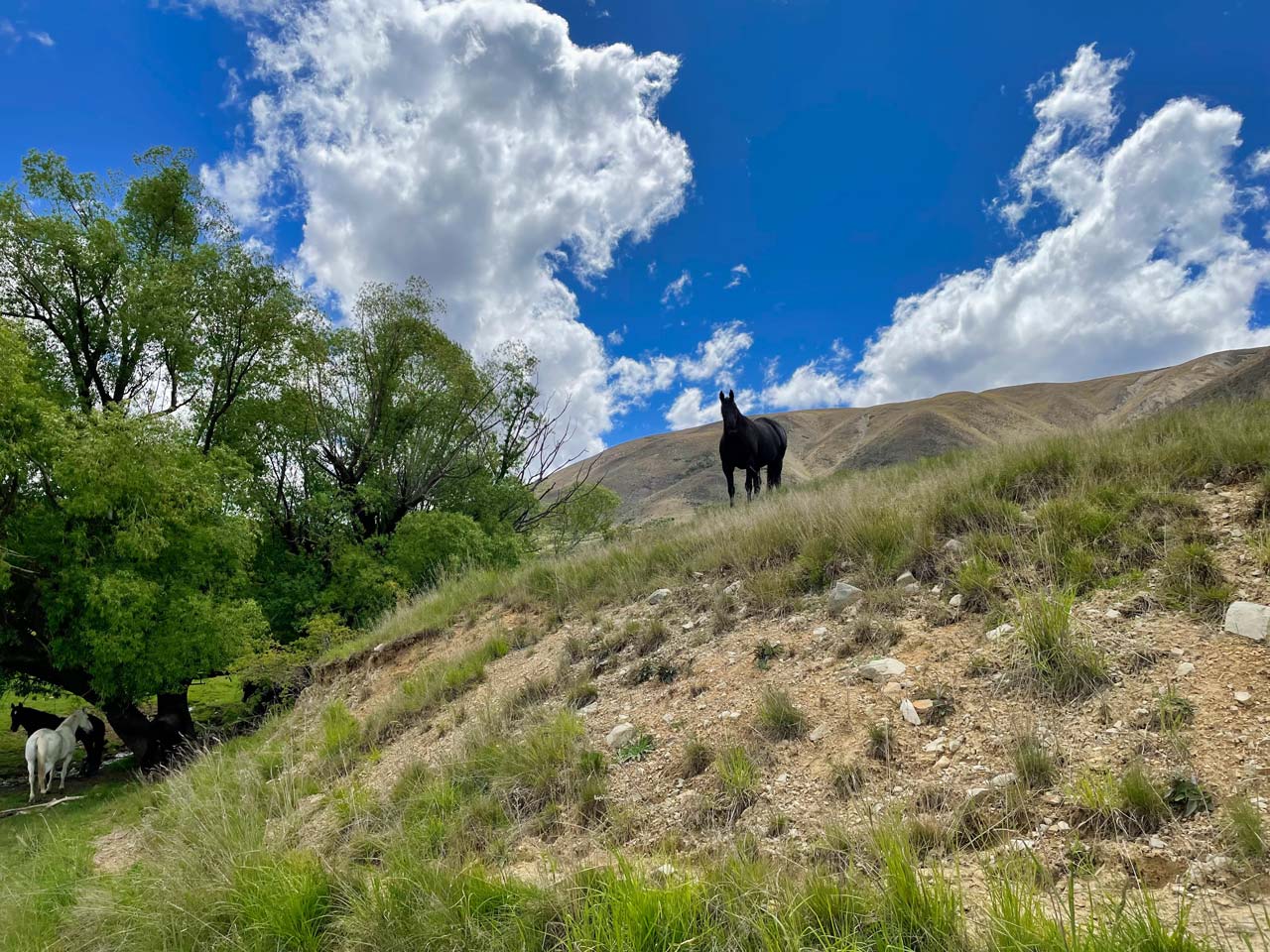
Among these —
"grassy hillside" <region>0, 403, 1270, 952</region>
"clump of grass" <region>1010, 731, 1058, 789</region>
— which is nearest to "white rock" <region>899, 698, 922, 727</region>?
"grassy hillside" <region>0, 403, 1270, 952</region>

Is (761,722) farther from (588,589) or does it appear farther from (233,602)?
(233,602)

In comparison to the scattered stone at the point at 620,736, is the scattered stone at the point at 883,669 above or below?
above

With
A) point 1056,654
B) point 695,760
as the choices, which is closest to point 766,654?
point 695,760

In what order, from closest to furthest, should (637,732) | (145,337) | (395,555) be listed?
1. (637,732)
2. (145,337)
3. (395,555)

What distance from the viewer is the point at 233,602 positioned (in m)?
15.8

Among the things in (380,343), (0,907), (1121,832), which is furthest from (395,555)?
(1121,832)

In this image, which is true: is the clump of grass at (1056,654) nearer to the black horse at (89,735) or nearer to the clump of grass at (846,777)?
the clump of grass at (846,777)

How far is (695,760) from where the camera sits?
4.24 metres

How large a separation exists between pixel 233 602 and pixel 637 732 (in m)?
15.6

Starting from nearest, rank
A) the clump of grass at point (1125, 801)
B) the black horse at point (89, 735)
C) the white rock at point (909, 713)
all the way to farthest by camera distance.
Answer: the clump of grass at point (1125, 801) < the white rock at point (909, 713) < the black horse at point (89, 735)

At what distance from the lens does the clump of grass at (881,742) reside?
3609 mm

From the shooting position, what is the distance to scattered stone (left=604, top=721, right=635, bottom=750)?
4820mm

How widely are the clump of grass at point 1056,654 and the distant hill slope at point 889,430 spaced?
8223 centimetres

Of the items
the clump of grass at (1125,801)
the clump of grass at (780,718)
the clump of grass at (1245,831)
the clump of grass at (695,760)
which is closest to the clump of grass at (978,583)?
the clump of grass at (780,718)
